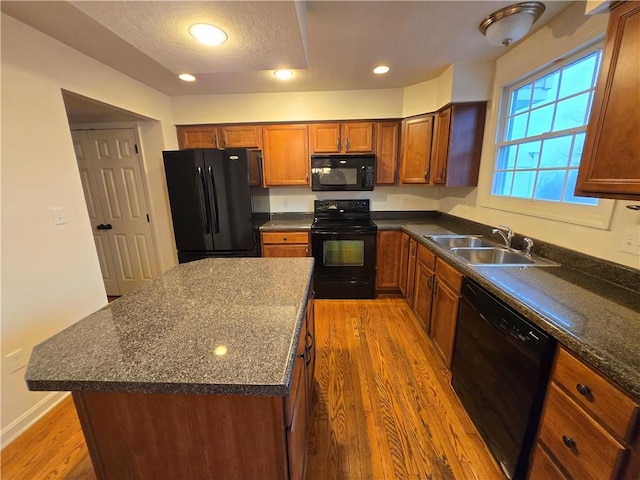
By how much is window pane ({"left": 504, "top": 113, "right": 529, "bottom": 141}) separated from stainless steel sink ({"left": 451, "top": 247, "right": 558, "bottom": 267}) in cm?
95

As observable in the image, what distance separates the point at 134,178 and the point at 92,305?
5.33 feet

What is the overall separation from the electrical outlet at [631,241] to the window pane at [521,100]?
1247 mm

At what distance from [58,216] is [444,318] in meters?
2.84

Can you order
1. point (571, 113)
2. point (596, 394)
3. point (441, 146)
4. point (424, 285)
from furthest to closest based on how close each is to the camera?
point (441, 146)
point (424, 285)
point (571, 113)
point (596, 394)

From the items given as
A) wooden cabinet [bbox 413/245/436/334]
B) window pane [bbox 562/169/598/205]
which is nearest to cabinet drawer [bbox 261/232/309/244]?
wooden cabinet [bbox 413/245/436/334]

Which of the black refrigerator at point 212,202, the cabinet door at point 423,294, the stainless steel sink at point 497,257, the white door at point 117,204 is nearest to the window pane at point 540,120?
the stainless steel sink at point 497,257

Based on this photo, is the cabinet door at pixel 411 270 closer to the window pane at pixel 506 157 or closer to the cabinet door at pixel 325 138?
the window pane at pixel 506 157

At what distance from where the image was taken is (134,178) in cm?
299

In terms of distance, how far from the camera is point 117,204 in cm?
307

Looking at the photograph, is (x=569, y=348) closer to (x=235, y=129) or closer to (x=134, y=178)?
(x=235, y=129)

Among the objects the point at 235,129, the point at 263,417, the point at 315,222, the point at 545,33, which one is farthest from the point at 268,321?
the point at 235,129

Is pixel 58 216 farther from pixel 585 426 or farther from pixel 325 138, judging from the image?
pixel 585 426

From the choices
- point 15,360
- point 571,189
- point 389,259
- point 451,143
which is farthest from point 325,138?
point 15,360

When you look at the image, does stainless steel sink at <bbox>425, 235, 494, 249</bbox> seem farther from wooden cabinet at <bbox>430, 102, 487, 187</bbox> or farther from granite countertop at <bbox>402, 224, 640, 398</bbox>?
granite countertop at <bbox>402, 224, 640, 398</bbox>
